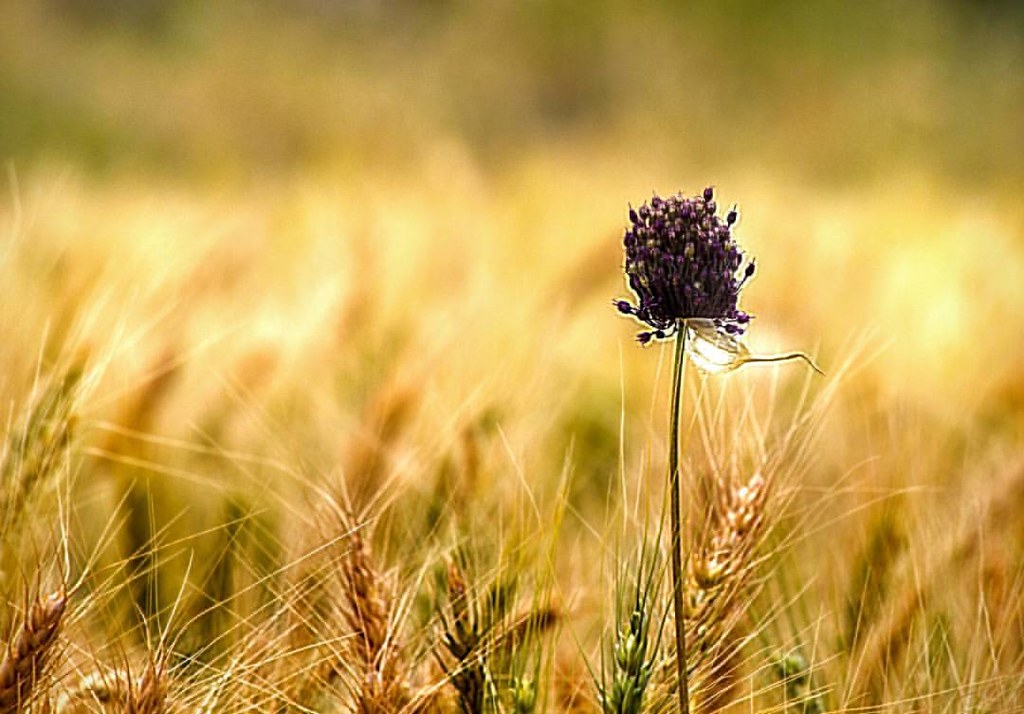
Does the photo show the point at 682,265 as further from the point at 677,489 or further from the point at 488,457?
the point at 488,457

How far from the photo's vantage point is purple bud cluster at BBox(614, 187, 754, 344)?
1.29 feet

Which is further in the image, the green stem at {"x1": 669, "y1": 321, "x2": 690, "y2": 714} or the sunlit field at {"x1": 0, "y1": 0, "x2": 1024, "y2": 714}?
the sunlit field at {"x1": 0, "y1": 0, "x2": 1024, "y2": 714}

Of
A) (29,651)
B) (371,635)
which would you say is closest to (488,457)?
(371,635)

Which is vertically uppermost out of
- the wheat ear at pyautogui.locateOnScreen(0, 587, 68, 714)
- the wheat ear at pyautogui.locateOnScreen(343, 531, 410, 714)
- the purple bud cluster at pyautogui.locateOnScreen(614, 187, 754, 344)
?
the purple bud cluster at pyautogui.locateOnScreen(614, 187, 754, 344)

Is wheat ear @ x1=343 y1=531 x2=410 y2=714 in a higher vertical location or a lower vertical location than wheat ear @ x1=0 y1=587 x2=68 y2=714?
lower

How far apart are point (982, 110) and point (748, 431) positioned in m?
3.43

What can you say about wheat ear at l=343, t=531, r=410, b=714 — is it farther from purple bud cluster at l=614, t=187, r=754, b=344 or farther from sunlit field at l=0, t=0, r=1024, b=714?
purple bud cluster at l=614, t=187, r=754, b=344

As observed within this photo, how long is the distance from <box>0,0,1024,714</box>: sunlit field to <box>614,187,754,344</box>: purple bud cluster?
26mm

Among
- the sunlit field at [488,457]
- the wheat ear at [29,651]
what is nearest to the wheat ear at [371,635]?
the sunlit field at [488,457]

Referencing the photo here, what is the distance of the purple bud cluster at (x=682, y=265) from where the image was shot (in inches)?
15.5

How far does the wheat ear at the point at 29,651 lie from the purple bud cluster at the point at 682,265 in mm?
255

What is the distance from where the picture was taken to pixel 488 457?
0.73m

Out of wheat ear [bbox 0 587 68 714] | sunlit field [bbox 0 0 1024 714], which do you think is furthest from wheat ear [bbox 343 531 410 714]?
wheat ear [bbox 0 587 68 714]

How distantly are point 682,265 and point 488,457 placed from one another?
35 centimetres
